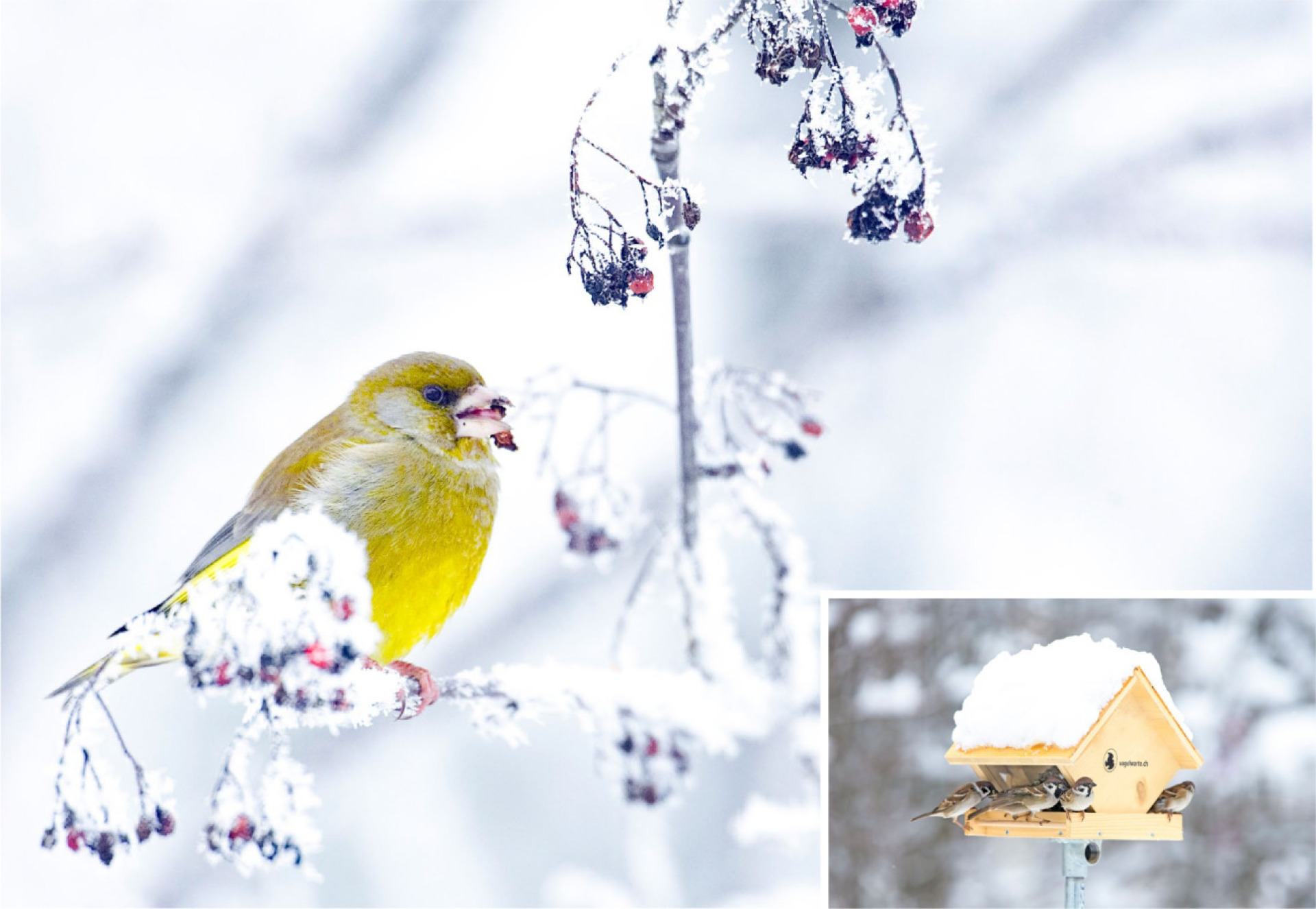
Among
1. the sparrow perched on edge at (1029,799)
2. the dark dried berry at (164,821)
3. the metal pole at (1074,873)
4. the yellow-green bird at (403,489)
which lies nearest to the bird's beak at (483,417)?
the yellow-green bird at (403,489)

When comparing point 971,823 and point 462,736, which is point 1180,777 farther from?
point 462,736

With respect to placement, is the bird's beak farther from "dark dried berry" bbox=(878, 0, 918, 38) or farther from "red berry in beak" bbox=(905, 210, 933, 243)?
"dark dried berry" bbox=(878, 0, 918, 38)

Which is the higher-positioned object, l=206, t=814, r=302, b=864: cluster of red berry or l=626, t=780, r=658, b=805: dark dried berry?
l=626, t=780, r=658, b=805: dark dried berry

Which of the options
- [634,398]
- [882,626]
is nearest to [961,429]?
[882,626]

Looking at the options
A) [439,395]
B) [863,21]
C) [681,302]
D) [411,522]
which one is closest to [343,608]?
[411,522]

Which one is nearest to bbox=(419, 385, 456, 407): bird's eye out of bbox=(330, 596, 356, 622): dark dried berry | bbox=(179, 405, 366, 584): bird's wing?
bbox=(179, 405, 366, 584): bird's wing

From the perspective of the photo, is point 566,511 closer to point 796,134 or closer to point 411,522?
point 411,522

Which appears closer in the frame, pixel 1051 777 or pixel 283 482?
pixel 1051 777
